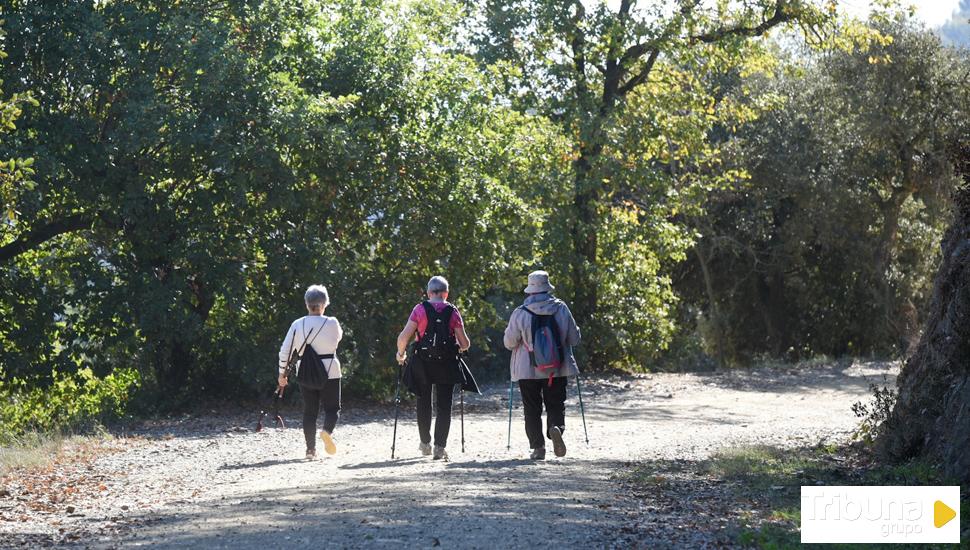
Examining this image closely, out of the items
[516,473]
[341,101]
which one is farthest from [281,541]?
[341,101]

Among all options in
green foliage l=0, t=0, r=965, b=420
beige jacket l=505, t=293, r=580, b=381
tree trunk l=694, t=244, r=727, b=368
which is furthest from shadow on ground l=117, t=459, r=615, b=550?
tree trunk l=694, t=244, r=727, b=368

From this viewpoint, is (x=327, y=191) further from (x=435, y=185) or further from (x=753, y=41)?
(x=753, y=41)

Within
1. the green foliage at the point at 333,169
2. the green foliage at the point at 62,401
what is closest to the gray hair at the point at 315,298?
the green foliage at the point at 333,169

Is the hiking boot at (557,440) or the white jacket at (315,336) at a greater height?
A: the white jacket at (315,336)

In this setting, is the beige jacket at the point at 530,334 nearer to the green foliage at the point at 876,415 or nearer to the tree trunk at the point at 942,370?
the green foliage at the point at 876,415

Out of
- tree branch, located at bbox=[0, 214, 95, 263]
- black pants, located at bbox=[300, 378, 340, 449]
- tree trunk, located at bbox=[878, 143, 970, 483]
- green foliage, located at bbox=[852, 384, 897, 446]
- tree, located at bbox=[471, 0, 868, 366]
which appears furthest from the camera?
tree, located at bbox=[471, 0, 868, 366]

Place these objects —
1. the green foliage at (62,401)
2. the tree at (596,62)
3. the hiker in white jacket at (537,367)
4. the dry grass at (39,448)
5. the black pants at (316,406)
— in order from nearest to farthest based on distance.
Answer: the hiker in white jacket at (537,367) → the dry grass at (39,448) → the black pants at (316,406) → the green foliage at (62,401) → the tree at (596,62)

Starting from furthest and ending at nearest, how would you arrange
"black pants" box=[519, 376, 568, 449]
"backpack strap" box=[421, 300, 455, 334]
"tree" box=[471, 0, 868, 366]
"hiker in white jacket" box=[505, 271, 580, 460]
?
"tree" box=[471, 0, 868, 366]
"backpack strap" box=[421, 300, 455, 334]
"black pants" box=[519, 376, 568, 449]
"hiker in white jacket" box=[505, 271, 580, 460]

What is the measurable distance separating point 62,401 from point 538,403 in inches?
413

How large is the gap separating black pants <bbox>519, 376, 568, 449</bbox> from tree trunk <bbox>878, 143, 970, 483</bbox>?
332 centimetres

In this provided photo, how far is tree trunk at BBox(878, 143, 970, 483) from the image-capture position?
37.0ft

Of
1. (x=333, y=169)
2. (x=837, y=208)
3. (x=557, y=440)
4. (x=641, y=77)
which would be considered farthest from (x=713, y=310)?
(x=557, y=440)

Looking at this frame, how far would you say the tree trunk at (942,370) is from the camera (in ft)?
37.0

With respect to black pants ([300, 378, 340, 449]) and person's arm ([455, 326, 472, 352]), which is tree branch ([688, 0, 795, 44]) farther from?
black pants ([300, 378, 340, 449])
